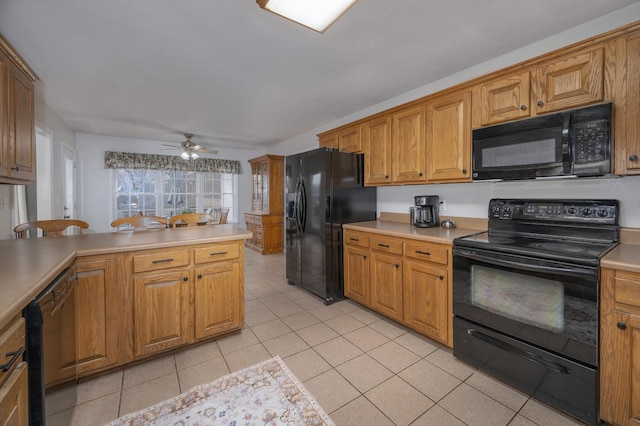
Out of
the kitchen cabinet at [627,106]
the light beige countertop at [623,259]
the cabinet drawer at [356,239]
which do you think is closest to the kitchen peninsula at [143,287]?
the cabinet drawer at [356,239]

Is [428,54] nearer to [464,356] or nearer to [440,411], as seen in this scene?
[464,356]

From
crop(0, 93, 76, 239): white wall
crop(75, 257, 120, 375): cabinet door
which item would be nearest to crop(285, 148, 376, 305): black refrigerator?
crop(75, 257, 120, 375): cabinet door

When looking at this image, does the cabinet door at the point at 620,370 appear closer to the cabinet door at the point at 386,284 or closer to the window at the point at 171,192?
the cabinet door at the point at 386,284

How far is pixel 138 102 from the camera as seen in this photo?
11.4 feet

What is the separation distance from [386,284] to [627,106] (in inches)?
80.8

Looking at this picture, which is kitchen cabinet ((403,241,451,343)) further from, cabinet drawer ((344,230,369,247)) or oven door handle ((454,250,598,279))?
cabinet drawer ((344,230,369,247))

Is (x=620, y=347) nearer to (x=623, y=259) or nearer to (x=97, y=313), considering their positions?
(x=623, y=259)

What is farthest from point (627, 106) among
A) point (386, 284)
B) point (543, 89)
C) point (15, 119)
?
point (15, 119)

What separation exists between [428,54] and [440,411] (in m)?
2.65

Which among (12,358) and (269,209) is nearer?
(12,358)

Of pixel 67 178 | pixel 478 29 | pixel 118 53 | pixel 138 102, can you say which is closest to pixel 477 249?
pixel 478 29

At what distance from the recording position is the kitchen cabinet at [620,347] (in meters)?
1.35

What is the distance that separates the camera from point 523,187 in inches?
87.5

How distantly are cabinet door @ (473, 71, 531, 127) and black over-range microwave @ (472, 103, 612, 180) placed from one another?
9cm
